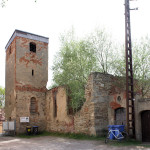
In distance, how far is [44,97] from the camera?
21.7 m

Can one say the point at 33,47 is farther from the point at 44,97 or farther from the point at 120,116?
the point at 120,116

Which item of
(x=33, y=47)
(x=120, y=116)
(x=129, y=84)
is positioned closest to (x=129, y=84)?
(x=129, y=84)

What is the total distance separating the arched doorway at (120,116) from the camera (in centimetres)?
1273

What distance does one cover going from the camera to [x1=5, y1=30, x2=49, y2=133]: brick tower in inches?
787

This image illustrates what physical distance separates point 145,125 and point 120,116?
1.91m

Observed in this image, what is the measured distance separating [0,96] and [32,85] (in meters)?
30.0

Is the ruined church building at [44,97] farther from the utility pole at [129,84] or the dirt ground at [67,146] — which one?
the dirt ground at [67,146]

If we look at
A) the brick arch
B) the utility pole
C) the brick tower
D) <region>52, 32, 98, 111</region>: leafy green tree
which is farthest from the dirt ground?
the brick arch

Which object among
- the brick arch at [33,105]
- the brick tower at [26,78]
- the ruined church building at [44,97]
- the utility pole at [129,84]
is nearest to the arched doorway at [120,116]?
the ruined church building at [44,97]

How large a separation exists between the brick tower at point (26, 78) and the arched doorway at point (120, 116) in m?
9.91

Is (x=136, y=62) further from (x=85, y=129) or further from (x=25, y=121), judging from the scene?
(x=25, y=121)

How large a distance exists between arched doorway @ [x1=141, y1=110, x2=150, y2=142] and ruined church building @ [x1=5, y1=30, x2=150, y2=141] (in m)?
0.64

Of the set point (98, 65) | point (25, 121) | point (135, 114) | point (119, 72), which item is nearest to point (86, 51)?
point (98, 65)

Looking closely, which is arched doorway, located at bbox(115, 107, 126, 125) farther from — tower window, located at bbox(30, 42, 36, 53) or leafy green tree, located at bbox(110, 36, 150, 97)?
tower window, located at bbox(30, 42, 36, 53)
